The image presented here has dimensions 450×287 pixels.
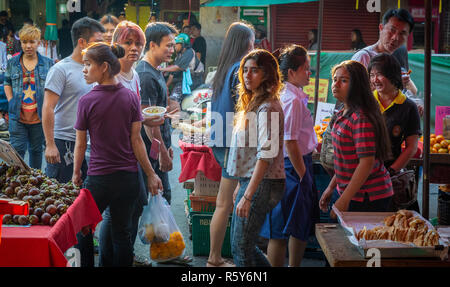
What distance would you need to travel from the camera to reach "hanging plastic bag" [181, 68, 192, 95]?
11.4 metres

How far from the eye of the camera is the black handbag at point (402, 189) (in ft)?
13.6

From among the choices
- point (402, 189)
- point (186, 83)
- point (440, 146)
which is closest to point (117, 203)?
point (402, 189)

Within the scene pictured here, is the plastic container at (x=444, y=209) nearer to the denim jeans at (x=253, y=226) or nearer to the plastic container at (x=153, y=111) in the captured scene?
the denim jeans at (x=253, y=226)

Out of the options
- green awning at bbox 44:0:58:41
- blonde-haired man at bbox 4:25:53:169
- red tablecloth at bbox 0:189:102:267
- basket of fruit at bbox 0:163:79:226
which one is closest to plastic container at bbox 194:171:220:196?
basket of fruit at bbox 0:163:79:226

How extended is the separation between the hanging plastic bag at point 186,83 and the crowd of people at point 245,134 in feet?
20.8

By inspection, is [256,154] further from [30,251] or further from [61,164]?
[61,164]

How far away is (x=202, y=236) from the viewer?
5133 millimetres

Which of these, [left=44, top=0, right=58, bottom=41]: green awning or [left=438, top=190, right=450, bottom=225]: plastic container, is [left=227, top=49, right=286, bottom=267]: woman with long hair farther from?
[left=44, top=0, right=58, bottom=41]: green awning

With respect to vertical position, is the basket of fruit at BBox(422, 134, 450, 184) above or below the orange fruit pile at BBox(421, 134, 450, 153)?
below

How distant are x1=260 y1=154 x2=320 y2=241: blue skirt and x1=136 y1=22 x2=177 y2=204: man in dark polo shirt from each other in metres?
1.13
